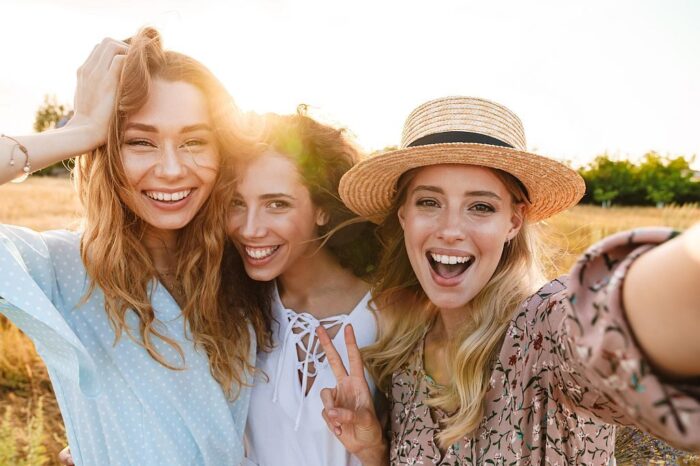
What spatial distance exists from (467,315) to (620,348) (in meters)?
1.32

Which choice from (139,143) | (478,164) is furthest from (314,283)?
(478,164)

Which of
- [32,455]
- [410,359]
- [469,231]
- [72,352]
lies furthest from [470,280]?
[32,455]

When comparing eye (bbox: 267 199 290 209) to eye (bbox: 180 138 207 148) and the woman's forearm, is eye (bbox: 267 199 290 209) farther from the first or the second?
the woman's forearm

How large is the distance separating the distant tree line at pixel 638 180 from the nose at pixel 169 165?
1474 inches

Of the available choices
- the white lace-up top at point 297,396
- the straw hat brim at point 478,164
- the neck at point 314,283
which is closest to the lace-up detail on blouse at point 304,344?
the white lace-up top at point 297,396

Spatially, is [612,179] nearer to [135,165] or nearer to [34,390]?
[34,390]

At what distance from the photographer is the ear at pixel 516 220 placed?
204cm

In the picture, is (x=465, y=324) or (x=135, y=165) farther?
(x=135, y=165)

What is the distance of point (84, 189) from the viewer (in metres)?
2.41

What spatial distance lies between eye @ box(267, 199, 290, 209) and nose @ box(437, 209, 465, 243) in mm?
946

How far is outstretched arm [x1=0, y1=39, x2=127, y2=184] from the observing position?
2.06 m

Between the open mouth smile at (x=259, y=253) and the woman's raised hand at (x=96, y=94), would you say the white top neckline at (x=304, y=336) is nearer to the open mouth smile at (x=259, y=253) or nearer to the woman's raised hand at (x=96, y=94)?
the open mouth smile at (x=259, y=253)

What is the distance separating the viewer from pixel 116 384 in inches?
86.3

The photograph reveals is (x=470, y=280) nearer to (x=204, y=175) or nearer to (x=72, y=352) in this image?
(x=204, y=175)
